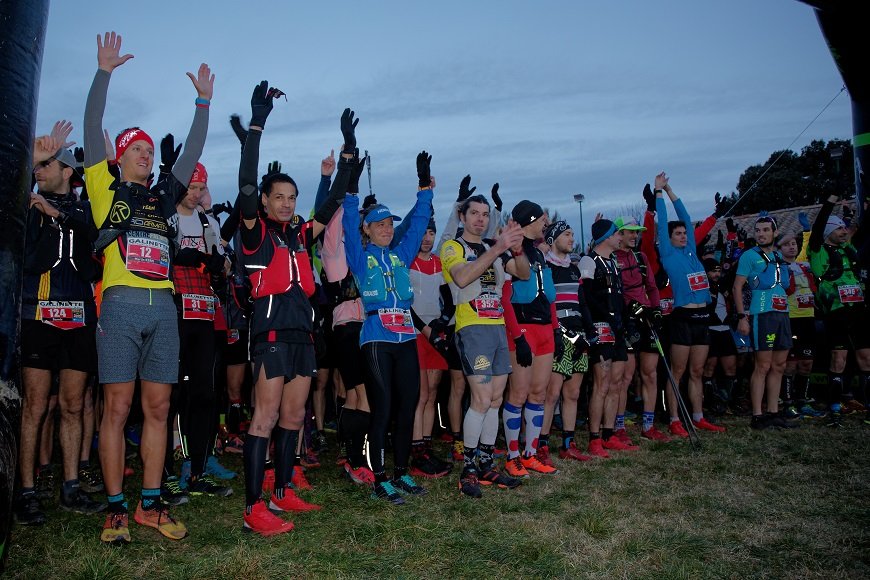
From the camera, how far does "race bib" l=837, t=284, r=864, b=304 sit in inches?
368

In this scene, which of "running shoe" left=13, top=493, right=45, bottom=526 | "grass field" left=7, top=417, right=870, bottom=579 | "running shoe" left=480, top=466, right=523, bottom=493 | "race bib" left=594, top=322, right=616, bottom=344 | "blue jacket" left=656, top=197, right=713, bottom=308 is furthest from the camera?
"blue jacket" left=656, top=197, right=713, bottom=308

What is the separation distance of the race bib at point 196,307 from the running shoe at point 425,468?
2.43 m

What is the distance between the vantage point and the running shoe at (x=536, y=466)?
21.2 ft

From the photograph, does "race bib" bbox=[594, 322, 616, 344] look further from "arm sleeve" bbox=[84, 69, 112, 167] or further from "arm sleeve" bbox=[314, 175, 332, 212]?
"arm sleeve" bbox=[84, 69, 112, 167]

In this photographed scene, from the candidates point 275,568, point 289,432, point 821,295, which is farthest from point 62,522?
point 821,295

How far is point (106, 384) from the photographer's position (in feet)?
14.2

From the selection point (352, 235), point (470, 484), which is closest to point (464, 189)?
point (352, 235)

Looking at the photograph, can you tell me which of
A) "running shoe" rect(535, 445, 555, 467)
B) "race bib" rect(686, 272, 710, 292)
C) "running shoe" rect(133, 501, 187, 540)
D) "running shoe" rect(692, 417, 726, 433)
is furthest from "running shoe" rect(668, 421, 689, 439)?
"running shoe" rect(133, 501, 187, 540)

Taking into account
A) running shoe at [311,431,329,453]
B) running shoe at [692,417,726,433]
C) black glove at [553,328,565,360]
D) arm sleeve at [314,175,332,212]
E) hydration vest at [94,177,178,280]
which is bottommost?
running shoe at [311,431,329,453]

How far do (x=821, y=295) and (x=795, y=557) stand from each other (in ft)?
22.5

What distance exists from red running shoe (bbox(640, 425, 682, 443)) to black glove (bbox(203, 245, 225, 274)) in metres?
5.35

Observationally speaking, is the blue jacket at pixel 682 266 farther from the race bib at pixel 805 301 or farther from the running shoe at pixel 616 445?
the race bib at pixel 805 301

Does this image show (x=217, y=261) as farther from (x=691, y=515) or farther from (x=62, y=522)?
(x=691, y=515)

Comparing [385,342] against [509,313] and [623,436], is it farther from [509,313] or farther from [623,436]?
[623,436]
